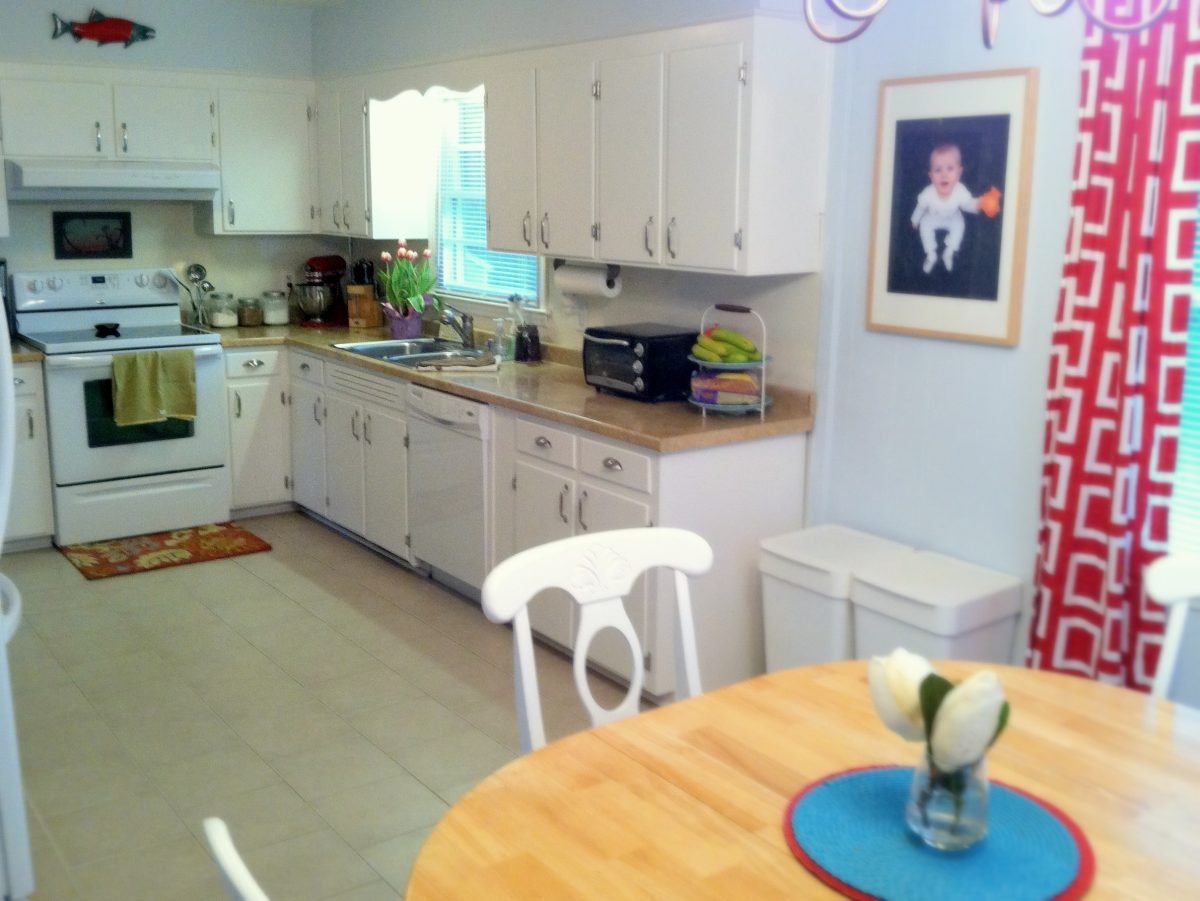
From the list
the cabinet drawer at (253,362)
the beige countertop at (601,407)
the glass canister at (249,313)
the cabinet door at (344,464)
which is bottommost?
the cabinet door at (344,464)

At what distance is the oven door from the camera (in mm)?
A: 5027

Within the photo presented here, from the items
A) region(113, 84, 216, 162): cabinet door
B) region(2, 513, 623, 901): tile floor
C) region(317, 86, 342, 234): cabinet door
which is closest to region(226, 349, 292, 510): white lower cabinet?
region(2, 513, 623, 901): tile floor

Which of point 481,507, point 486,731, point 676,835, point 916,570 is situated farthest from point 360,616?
point 676,835

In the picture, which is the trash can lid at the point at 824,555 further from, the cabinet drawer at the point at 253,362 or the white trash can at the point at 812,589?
the cabinet drawer at the point at 253,362

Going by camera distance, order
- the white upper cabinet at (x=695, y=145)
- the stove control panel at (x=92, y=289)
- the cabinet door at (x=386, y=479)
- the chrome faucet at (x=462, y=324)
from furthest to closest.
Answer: the stove control panel at (x=92, y=289) → the chrome faucet at (x=462, y=324) → the cabinet door at (x=386, y=479) → the white upper cabinet at (x=695, y=145)

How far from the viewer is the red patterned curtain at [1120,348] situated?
8.67 feet

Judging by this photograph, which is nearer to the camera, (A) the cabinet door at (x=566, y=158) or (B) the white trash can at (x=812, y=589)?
(B) the white trash can at (x=812, y=589)

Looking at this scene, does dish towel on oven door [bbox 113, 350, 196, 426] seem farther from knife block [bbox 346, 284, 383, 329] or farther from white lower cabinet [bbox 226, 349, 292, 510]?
knife block [bbox 346, 284, 383, 329]

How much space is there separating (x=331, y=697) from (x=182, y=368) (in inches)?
85.0

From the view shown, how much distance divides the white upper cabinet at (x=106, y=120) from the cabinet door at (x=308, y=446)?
127 cm

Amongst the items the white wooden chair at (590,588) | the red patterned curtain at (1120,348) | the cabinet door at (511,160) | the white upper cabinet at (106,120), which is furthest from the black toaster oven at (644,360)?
the white upper cabinet at (106,120)

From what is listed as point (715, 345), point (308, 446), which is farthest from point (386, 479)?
point (715, 345)

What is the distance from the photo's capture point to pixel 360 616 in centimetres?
449

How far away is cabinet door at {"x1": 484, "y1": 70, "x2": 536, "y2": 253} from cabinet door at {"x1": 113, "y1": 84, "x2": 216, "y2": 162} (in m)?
1.85
